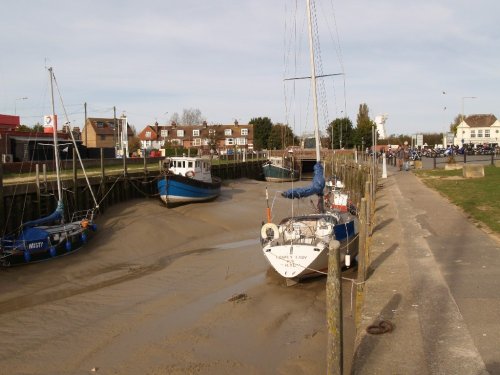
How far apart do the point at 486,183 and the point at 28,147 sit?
28915 mm

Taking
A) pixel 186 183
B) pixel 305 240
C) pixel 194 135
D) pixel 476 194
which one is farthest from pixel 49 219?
pixel 194 135

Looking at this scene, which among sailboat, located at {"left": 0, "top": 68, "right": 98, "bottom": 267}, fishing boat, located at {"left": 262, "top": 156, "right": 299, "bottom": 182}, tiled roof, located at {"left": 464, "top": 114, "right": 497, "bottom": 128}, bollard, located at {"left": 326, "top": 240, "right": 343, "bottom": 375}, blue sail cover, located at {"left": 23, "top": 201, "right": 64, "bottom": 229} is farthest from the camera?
tiled roof, located at {"left": 464, "top": 114, "right": 497, "bottom": 128}

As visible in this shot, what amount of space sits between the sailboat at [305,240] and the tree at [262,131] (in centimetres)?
9493

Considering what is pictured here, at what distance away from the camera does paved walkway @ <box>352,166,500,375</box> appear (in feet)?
21.8

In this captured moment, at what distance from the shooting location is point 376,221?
1827 centimetres

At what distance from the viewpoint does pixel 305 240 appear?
1370cm

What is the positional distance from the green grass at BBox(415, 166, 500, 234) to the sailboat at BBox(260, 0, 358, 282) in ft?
13.7

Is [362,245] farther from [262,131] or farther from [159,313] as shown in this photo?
[262,131]

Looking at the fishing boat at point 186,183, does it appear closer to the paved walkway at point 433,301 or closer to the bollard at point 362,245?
the paved walkway at point 433,301

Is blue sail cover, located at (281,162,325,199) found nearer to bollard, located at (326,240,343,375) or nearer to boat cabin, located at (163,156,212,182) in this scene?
bollard, located at (326,240,343,375)

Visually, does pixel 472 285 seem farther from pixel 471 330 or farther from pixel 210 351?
pixel 210 351


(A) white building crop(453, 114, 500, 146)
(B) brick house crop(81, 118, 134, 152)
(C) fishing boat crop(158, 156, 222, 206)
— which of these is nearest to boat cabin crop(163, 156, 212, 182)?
(C) fishing boat crop(158, 156, 222, 206)

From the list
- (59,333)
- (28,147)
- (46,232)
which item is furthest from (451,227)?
(28,147)

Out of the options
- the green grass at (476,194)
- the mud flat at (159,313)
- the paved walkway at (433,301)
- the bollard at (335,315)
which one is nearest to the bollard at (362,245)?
the paved walkway at (433,301)
